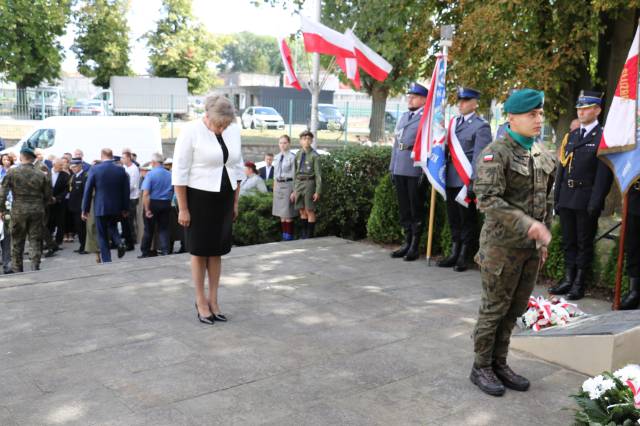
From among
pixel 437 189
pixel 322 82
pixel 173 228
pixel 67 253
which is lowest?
pixel 67 253

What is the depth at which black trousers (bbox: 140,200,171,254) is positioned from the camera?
11.0 meters

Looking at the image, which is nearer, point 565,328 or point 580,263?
point 565,328

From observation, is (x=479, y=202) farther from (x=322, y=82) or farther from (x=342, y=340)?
(x=322, y=82)

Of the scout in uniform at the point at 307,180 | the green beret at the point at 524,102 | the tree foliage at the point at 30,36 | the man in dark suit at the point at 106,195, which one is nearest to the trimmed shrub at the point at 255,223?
the scout in uniform at the point at 307,180

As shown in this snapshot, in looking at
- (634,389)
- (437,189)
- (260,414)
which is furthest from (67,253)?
(634,389)

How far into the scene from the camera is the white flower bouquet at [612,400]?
3.29 metres

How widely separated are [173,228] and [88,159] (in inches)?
297

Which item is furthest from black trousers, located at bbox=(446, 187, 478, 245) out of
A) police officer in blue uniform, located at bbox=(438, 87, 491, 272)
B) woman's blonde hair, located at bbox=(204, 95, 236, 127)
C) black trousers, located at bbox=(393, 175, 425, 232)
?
woman's blonde hair, located at bbox=(204, 95, 236, 127)

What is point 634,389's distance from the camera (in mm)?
3416

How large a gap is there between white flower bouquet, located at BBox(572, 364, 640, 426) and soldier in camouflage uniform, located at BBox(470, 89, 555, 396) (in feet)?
2.82

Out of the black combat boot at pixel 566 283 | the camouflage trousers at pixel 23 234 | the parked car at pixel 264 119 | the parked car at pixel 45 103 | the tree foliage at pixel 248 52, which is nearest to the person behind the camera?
the black combat boot at pixel 566 283

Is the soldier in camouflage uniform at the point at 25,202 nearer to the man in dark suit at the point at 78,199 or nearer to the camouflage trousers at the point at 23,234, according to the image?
the camouflage trousers at the point at 23,234

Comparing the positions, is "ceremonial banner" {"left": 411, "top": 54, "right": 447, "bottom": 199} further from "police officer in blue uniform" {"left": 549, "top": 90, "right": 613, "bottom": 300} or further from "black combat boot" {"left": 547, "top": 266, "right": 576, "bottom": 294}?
"black combat boot" {"left": 547, "top": 266, "right": 576, "bottom": 294}

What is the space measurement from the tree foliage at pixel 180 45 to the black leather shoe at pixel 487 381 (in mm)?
36301
